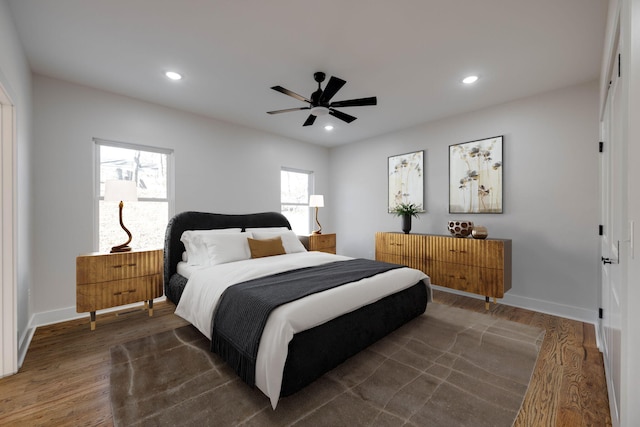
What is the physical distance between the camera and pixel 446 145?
4.14 metres

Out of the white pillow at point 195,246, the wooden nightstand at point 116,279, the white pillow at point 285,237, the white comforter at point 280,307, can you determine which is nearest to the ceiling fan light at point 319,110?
the white comforter at point 280,307

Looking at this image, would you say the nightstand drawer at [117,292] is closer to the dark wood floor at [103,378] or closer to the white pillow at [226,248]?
the dark wood floor at [103,378]

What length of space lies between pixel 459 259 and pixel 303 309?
8.53 ft

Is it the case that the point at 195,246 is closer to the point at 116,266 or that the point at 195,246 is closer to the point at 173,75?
the point at 116,266

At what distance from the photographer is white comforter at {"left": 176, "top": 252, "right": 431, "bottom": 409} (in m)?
A: 1.67

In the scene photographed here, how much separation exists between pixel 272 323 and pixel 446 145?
145 inches

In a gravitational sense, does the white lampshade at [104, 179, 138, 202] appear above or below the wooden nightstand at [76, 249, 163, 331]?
above

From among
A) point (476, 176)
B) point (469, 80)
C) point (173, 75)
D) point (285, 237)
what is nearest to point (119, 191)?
point (173, 75)

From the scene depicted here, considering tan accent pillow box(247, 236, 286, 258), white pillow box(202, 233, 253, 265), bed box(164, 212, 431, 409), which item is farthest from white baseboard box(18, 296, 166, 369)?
tan accent pillow box(247, 236, 286, 258)

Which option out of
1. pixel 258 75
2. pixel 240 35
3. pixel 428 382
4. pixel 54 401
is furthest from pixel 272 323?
pixel 258 75

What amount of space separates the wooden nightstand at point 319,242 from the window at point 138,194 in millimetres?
2097

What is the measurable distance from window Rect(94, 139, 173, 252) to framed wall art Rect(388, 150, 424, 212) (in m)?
3.51

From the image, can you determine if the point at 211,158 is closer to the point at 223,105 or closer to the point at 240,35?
the point at 223,105

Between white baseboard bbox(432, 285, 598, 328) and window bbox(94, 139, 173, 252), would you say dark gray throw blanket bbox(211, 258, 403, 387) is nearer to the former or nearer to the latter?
window bbox(94, 139, 173, 252)
